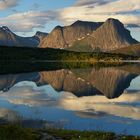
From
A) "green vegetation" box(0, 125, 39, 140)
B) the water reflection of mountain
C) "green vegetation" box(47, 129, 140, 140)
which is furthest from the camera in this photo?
the water reflection of mountain

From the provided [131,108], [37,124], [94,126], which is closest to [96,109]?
[131,108]

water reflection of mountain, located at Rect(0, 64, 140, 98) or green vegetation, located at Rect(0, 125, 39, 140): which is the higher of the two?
green vegetation, located at Rect(0, 125, 39, 140)

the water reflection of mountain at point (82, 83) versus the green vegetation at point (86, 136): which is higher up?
the green vegetation at point (86, 136)

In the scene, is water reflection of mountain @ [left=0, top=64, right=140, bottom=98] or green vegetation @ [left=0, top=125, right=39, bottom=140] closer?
green vegetation @ [left=0, top=125, right=39, bottom=140]

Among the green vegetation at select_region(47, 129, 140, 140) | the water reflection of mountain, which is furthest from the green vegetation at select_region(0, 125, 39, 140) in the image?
the water reflection of mountain

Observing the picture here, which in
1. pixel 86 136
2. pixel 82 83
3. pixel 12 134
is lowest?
pixel 82 83

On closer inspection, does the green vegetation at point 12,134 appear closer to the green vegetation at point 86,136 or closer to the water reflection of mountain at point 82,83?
the green vegetation at point 86,136

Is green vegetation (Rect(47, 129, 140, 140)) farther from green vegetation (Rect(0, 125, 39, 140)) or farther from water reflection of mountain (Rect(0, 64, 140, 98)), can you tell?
water reflection of mountain (Rect(0, 64, 140, 98))

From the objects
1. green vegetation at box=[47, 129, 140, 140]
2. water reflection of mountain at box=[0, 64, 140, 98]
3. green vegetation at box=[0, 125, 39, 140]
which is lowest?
water reflection of mountain at box=[0, 64, 140, 98]

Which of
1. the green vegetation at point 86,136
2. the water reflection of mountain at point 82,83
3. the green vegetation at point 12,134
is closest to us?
the green vegetation at point 12,134

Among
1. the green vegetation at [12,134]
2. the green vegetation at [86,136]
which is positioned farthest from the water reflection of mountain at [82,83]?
the green vegetation at [12,134]

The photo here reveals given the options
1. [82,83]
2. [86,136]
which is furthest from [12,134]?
[82,83]

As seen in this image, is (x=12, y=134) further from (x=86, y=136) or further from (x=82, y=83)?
(x=82, y=83)

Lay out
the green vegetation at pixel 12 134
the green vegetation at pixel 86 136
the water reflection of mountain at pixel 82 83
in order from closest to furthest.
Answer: the green vegetation at pixel 12 134
the green vegetation at pixel 86 136
the water reflection of mountain at pixel 82 83
